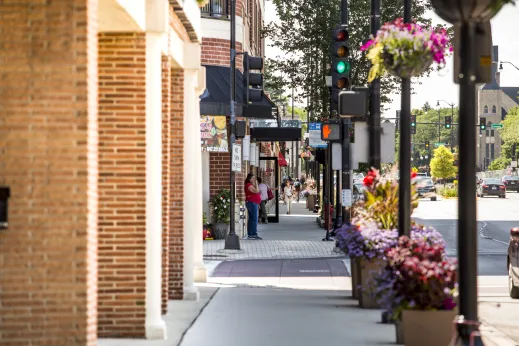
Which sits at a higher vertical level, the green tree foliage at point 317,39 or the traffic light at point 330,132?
the green tree foliage at point 317,39

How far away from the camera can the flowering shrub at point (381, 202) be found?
1700 cm

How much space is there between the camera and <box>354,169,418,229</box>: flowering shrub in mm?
17000

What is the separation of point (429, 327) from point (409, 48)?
3489 millimetres

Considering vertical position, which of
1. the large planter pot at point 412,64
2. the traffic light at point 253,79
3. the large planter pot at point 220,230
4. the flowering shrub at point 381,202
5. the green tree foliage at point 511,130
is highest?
the green tree foliage at point 511,130

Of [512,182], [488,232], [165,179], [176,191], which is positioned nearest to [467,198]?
[165,179]

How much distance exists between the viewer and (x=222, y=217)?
34844mm

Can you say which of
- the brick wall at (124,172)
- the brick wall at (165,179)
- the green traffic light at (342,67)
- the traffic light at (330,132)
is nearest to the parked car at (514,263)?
the brick wall at (165,179)

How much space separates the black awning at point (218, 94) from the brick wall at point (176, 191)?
527 inches

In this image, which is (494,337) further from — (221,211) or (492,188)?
(492,188)

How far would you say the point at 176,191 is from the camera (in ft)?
60.5

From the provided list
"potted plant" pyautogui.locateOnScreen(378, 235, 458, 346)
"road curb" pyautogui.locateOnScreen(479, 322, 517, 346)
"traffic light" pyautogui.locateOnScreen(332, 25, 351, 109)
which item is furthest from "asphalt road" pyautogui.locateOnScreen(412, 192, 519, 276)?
"potted plant" pyautogui.locateOnScreen(378, 235, 458, 346)

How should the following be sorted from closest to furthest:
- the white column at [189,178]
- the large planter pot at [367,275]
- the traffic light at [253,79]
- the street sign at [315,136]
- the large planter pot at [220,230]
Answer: the large planter pot at [367,275] → the white column at [189,178] → the traffic light at [253,79] → the large planter pot at [220,230] → the street sign at [315,136]

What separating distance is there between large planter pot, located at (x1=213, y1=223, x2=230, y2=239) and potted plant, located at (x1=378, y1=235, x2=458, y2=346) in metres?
22.8

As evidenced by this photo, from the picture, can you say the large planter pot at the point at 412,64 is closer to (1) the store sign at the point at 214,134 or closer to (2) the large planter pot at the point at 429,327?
(2) the large planter pot at the point at 429,327
